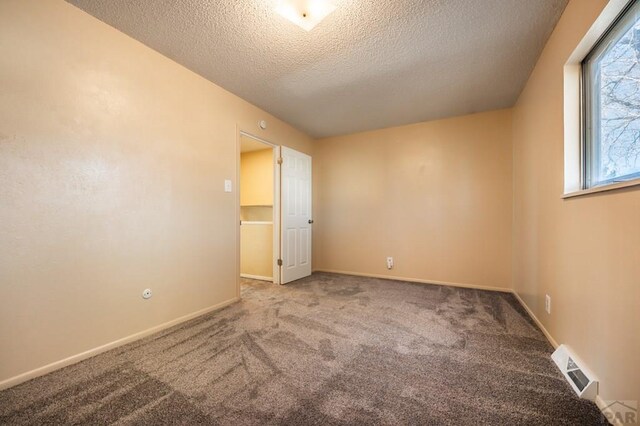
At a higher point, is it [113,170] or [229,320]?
[113,170]

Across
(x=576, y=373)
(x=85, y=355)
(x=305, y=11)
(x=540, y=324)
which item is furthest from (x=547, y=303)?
(x=85, y=355)

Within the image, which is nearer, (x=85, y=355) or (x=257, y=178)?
(x=85, y=355)

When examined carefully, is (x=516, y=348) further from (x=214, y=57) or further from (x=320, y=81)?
(x=214, y=57)

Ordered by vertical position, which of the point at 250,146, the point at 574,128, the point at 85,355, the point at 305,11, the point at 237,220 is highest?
the point at 305,11

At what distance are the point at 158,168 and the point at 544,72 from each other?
3.40m

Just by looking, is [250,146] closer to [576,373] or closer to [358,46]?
[358,46]

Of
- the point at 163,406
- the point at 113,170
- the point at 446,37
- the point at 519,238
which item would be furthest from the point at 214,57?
the point at 519,238

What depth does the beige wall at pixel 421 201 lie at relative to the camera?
11.6 ft

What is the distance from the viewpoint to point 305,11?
178cm

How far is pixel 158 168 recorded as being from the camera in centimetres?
231

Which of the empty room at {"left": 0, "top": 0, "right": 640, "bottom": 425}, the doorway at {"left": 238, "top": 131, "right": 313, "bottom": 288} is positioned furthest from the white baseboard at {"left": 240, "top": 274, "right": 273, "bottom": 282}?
the empty room at {"left": 0, "top": 0, "right": 640, "bottom": 425}

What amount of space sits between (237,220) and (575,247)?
2956mm

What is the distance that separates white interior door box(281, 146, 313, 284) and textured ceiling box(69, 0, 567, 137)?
3.35 feet

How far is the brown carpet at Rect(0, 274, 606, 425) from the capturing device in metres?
1.28
